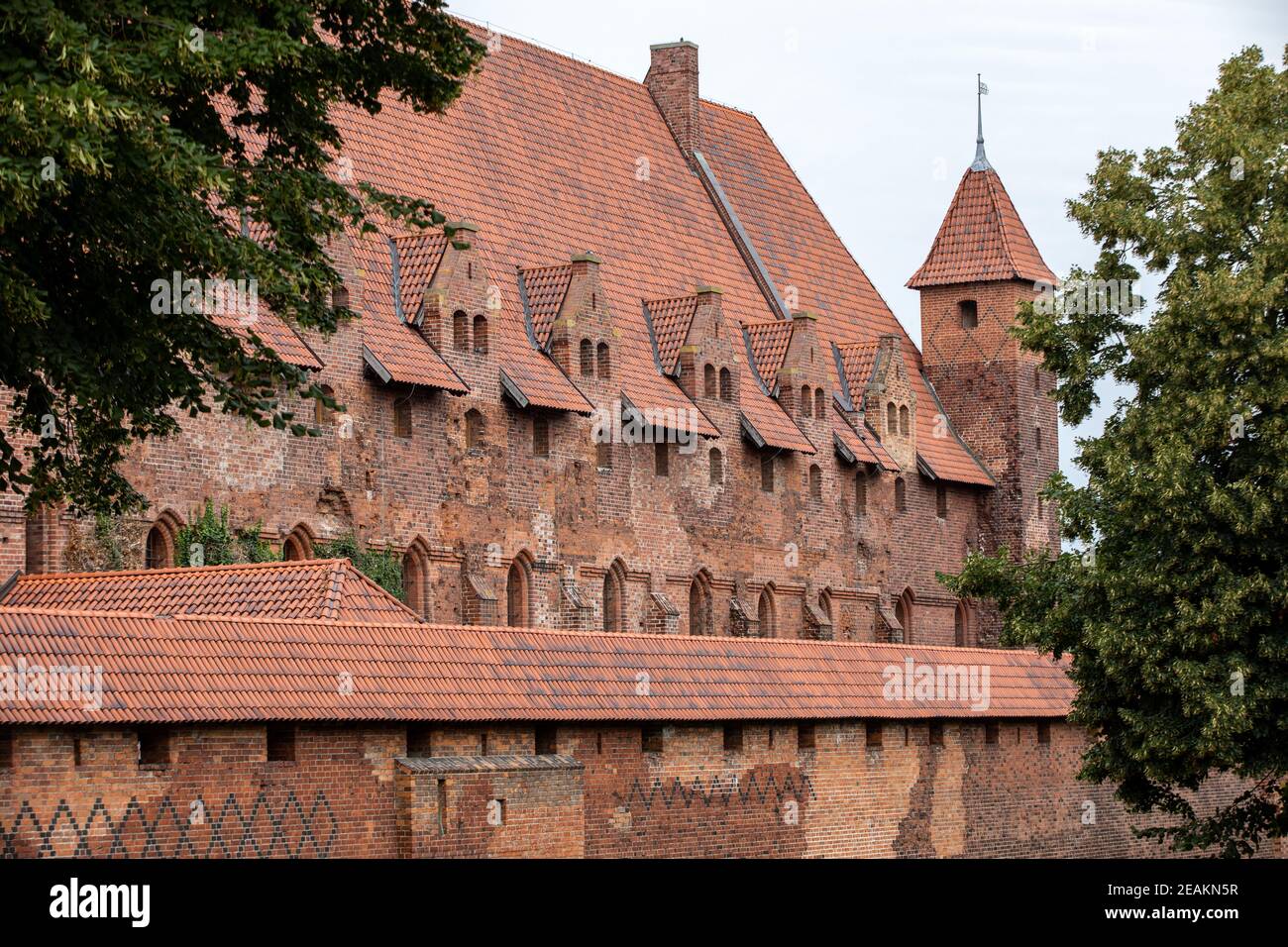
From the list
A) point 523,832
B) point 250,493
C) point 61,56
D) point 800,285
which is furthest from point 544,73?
point 61,56

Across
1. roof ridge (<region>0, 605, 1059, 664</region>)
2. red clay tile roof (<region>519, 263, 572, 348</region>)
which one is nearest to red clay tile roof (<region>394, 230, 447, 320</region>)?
red clay tile roof (<region>519, 263, 572, 348</region>)

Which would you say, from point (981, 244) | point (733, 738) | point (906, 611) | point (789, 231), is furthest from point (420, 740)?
point (981, 244)

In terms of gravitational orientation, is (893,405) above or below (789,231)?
below

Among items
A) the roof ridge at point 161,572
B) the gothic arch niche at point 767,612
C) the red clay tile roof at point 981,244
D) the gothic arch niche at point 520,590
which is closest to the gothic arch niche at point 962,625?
the red clay tile roof at point 981,244

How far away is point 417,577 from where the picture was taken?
37.5 m

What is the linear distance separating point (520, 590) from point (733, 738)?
9743 mm

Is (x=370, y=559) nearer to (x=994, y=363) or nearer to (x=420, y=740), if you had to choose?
(x=420, y=740)

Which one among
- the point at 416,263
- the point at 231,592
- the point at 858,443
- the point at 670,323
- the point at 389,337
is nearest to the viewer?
the point at 231,592

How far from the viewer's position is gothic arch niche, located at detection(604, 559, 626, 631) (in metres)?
41.4

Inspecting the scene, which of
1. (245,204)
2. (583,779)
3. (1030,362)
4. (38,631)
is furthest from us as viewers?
(1030,362)

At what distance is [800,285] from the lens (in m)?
50.9

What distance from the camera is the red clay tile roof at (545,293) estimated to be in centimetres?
4094
